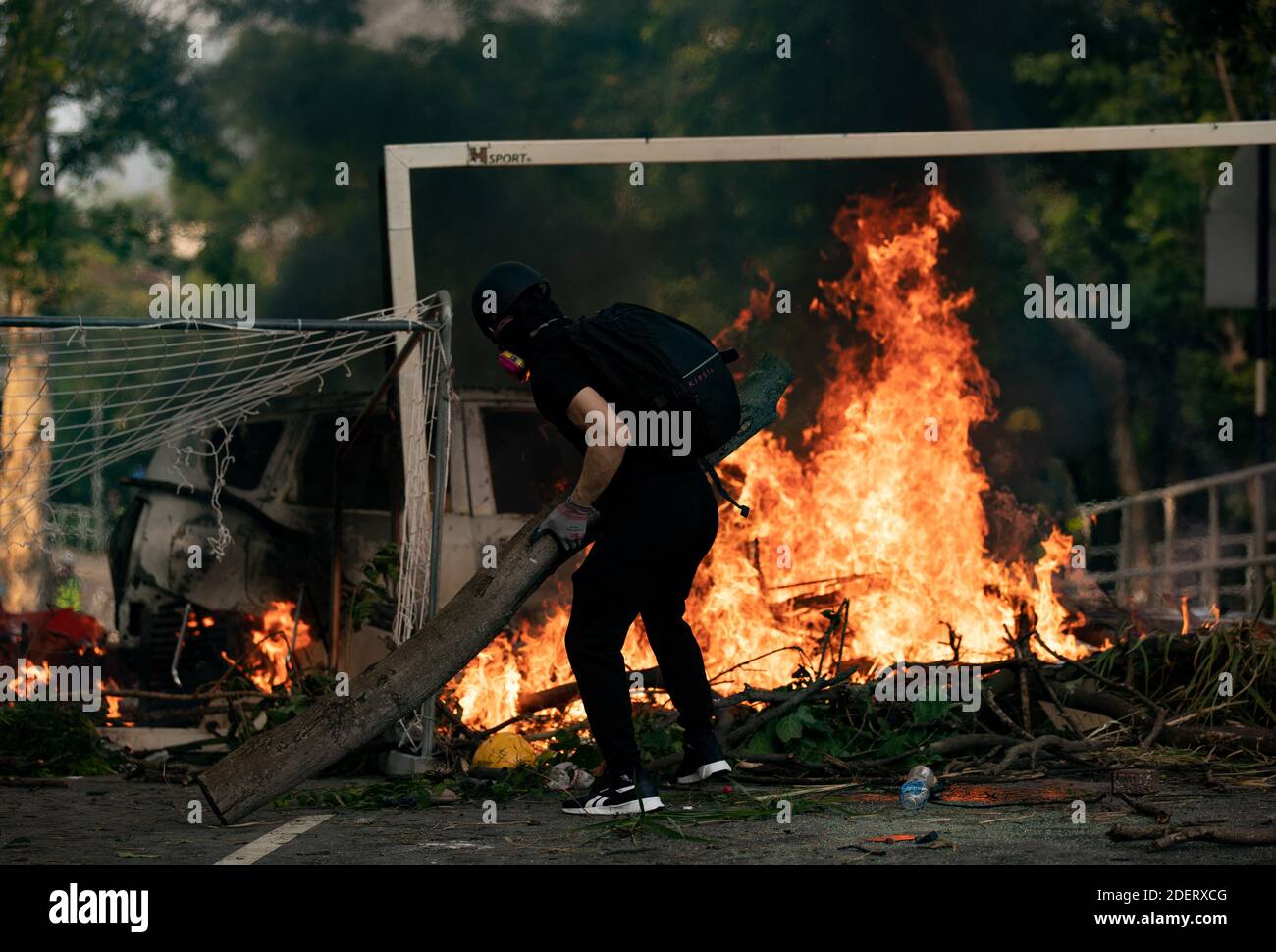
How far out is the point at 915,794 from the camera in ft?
21.5

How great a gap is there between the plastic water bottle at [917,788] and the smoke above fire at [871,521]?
2338mm

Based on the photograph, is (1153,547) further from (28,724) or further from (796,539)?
(28,724)

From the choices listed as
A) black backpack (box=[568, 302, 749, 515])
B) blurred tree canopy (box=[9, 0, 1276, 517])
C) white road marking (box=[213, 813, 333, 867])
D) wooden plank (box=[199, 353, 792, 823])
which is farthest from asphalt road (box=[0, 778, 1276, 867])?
blurred tree canopy (box=[9, 0, 1276, 517])

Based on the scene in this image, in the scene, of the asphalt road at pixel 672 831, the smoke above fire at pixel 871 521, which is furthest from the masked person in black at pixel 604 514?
the smoke above fire at pixel 871 521

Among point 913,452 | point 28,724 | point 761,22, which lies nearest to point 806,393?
point 913,452

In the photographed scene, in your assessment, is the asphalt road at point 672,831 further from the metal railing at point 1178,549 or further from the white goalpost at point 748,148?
the metal railing at point 1178,549

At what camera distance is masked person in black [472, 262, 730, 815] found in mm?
6152

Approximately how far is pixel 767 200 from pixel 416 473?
3093 millimetres

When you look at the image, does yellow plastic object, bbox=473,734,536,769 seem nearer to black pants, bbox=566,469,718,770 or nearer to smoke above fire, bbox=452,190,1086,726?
smoke above fire, bbox=452,190,1086,726

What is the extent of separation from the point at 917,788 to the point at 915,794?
6cm

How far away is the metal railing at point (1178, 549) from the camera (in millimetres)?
10656

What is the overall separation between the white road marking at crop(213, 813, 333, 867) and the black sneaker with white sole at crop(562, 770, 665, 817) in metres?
1.14

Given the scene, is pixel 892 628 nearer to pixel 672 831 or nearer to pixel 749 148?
pixel 749 148

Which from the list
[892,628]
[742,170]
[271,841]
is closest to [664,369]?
[271,841]
